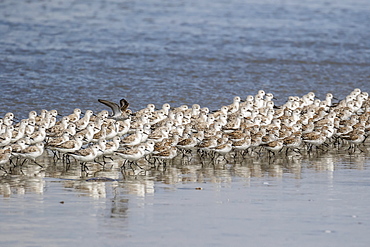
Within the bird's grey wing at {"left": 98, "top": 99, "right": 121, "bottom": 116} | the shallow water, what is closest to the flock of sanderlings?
the bird's grey wing at {"left": 98, "top": 99, "right": 121, "bottom": 116}

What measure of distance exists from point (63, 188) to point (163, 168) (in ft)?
7.91

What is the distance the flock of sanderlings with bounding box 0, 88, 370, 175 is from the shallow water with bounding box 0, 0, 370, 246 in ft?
1.35

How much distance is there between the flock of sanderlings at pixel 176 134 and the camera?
12.7 m

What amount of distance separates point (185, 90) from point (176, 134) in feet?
25.8

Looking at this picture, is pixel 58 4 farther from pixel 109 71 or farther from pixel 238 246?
pixel 238 246

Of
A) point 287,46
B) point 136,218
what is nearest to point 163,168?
point 136,218

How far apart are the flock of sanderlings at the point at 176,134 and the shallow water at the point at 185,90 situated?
41 cm

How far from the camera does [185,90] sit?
72.7 feet

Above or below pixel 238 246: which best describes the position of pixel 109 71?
above

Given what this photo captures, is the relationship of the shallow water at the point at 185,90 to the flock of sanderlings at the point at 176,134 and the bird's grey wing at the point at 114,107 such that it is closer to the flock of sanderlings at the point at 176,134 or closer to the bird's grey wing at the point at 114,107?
the flock of sanderlings at the point at 176,134

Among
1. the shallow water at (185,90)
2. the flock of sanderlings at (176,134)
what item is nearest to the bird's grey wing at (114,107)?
the flock of sanderlings at (176,134)

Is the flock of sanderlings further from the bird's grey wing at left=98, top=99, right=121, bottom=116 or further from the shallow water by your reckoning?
the shallow water

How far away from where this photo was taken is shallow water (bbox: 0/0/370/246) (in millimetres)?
8492

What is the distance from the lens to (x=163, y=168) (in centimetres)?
1262
